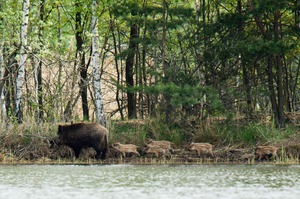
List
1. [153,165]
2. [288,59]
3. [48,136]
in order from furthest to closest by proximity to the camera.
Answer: [288,59] < [48,136] < [153,165]

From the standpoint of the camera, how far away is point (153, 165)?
774 inches

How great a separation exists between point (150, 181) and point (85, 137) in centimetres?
634

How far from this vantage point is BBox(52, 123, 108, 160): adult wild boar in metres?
21.3

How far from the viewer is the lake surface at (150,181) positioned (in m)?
13.2

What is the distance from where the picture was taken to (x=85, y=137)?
2144 cm

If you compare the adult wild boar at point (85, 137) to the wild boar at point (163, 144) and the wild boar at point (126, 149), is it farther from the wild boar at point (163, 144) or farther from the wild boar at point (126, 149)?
the wild boar at point (163, 144)

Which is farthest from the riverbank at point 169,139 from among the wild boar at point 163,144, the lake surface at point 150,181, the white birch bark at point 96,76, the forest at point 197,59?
the lake surface at point 150,181

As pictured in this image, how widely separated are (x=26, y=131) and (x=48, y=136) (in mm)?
730

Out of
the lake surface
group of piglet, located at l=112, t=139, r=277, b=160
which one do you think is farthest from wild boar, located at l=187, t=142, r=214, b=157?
the lake surface

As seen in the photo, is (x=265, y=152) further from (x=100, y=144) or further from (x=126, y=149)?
(x=100, y=144)

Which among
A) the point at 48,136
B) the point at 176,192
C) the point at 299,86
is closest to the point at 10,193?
the point at 176,192

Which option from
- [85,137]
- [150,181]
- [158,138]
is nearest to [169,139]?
[158,138]

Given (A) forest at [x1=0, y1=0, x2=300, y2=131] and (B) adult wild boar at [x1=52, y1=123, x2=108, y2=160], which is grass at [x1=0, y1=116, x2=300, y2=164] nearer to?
(B) adult wild boar at [x1=52, y1=123, x2=108, y2=160]

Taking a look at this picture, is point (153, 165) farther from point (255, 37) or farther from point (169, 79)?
point (255, 37)
